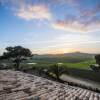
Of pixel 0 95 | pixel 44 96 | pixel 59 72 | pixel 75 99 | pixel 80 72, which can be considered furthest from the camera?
pixel 80 72

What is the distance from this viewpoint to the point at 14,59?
153ft

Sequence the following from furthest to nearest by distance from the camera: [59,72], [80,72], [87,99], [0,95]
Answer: [80,72] → [59,72] → [87,99] → [0,95]

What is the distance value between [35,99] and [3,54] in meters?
39.4

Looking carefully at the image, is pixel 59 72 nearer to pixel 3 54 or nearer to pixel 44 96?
pixel 3 54

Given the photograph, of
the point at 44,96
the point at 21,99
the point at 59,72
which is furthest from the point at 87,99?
the point at 59,72

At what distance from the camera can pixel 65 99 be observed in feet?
29.5

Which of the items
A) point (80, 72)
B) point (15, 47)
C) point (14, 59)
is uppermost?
point (15, 47)

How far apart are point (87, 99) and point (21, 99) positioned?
13.5ft

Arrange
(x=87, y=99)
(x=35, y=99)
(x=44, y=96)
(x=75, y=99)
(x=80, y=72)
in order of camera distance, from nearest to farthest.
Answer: (x=35, y=99) < (x=44, y=96) < (x=75, y=99) < (x=87, y=99) < (x=80, y=72)

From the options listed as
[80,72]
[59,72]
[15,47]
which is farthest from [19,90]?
[15,47]

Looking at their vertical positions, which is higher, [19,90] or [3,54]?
[3,54]

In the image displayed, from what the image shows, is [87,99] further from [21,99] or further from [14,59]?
[14,59]

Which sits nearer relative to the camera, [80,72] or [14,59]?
[80,72]

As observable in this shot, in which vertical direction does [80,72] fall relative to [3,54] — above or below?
below
